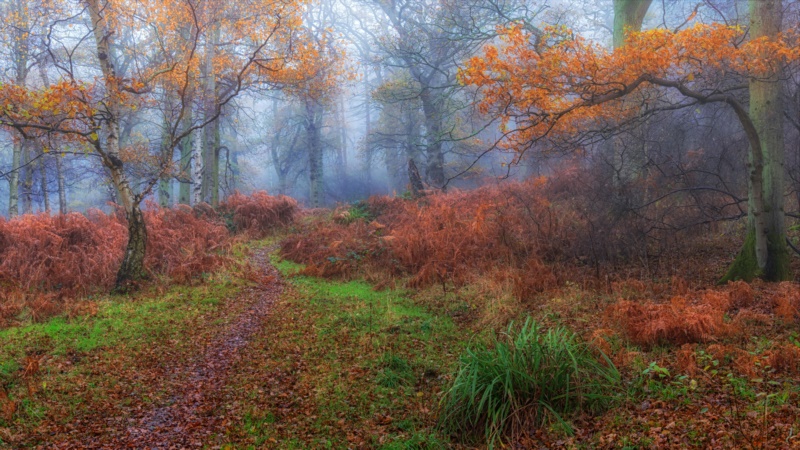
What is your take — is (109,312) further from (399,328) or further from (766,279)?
(766,279)

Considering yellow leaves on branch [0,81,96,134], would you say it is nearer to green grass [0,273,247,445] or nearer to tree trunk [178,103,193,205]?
green grass [0,273,247,445]

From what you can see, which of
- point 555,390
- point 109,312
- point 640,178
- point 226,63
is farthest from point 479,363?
point 226,63

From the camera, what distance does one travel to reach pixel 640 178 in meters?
11.3

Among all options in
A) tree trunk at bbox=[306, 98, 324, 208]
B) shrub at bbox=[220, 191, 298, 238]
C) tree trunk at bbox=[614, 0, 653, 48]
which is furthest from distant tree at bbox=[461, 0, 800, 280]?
tree trunk at bbox=[306, 98, 324, 208]

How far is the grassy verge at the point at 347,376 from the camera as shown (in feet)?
16.3

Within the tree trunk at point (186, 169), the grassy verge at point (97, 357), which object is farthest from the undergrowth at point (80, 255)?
the tree trunk at point (186, 169)

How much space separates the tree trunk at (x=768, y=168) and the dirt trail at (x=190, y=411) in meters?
7.95

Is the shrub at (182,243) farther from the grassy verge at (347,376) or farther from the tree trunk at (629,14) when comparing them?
the tree trunk at (629,14)

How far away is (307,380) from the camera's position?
6.12m

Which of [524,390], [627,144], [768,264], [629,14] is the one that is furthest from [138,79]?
[768,264]

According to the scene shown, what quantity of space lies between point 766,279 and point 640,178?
3862mm

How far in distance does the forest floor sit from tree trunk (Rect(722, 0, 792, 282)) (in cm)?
243

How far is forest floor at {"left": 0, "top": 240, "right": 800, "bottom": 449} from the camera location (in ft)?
14.3

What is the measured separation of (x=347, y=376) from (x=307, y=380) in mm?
478
